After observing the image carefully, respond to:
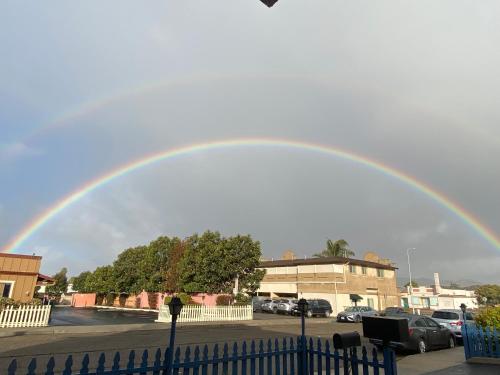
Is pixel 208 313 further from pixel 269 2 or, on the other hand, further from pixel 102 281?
pixel 102 281

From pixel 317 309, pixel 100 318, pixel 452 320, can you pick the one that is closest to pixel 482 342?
pixel 452 320

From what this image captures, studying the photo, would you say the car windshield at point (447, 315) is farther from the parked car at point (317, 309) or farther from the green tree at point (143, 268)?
the green tree at point (143, 268)

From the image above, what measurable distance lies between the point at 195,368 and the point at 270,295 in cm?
5609

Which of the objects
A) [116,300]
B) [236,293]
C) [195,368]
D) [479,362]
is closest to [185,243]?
[236,293]

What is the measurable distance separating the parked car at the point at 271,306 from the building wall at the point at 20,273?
25.8m

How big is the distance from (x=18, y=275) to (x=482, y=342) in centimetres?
2814

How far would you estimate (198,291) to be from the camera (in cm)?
3212

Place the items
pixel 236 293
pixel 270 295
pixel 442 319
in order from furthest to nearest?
pixel 270 295 → pixel 236 293 → pixel 442 319

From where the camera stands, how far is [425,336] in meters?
15.2

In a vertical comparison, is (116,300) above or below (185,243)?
below

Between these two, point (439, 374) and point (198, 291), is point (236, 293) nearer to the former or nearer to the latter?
point (198, 291)

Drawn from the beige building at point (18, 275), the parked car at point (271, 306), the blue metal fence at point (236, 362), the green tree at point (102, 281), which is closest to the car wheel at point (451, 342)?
the blue metal fence at point (236, 362)

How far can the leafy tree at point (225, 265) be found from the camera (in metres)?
31.1

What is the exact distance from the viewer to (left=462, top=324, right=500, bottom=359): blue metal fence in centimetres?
1130
